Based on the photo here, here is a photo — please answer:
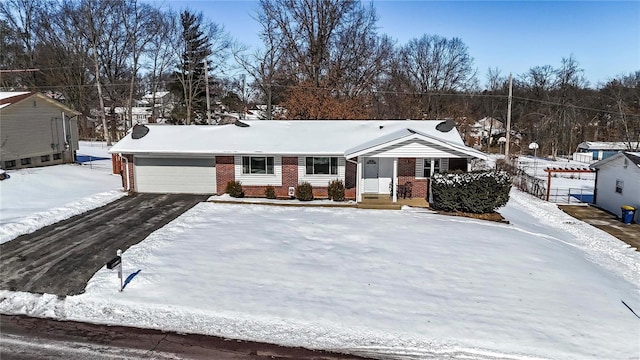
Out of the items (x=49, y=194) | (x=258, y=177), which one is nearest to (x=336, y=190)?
(x=258, y=177)

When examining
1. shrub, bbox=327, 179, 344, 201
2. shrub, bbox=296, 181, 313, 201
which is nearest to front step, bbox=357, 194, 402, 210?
shrub, bbox=327, 179, 344, 201

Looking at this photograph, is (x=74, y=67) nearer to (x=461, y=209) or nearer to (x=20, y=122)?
(x=20, y=122)

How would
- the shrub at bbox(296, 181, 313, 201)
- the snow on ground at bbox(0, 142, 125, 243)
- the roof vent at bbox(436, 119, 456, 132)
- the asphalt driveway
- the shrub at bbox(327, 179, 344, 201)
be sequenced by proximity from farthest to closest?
the roof vent at bbox(436, 119, 456, 132)
the shrub at bbox(296, 181, 313, 201)
the shrub at bbox(327, 179, 344, 201)
the snow on ground at bbox(0, 142, 125, 243)
the asphalt driveway

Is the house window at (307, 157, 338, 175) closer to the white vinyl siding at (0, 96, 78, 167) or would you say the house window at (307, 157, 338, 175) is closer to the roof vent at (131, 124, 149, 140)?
the roof vent at (131, 124, 149, 140)

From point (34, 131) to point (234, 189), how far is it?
15126mm

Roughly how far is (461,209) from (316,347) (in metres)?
12.0

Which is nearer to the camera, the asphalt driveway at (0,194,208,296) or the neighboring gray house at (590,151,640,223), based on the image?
the asphalt driveway at (0,194,208,296)

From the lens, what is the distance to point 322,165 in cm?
1991

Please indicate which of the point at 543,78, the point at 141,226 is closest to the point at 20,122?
the point at 141,226

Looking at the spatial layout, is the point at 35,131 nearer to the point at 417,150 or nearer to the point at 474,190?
the point at 417,150

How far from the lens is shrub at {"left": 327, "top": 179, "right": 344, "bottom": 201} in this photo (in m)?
19.2

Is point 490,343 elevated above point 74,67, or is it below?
below

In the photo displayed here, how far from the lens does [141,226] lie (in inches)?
593

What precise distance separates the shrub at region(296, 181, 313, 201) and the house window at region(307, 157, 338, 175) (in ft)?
2.63
